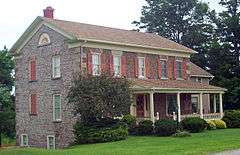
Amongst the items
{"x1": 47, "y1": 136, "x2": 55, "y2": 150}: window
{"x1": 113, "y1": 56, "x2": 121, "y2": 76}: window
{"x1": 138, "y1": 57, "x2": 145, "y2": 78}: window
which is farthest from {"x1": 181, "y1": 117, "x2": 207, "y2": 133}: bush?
{"x1": 47, "y1": 136, "x2": 55, "y2": 150}: window

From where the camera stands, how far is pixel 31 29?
133ft

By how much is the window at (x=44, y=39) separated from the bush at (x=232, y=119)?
1625 centimetres

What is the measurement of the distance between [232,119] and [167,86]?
23.5 feet

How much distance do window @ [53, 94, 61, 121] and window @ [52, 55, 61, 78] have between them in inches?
60.4

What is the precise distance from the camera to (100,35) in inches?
1524

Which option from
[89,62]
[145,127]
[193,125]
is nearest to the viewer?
[145,127]

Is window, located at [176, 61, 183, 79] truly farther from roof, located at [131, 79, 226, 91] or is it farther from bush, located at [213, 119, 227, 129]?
bush, located at [213, 119, 227, 129]

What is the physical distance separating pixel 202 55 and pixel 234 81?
32.9 feet

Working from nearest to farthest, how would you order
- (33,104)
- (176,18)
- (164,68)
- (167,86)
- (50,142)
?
(50,142) < (167,86) < (33,104) < (164,68) < (176,18)

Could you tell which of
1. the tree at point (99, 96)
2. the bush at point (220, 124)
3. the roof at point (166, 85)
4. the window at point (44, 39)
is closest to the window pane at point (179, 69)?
the roof at point (166, 85)

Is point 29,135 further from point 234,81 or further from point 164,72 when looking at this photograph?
point 234,81

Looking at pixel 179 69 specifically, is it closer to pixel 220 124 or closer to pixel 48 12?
pixel 220 124

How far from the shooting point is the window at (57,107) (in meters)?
37.9

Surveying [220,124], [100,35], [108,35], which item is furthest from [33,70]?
[220,124]
